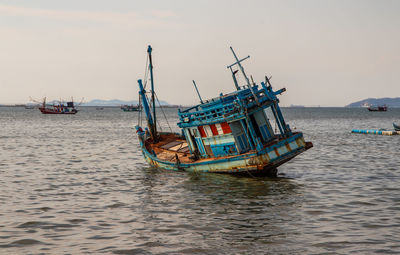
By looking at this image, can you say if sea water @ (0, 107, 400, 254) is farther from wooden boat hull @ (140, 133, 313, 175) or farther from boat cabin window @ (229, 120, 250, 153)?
boat cabin window @ (229, 120, 250, 153)

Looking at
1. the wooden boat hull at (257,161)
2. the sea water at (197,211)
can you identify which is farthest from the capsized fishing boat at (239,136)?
the sea water at (197,211)

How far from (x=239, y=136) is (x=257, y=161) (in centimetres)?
204

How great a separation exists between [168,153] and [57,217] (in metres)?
14.2

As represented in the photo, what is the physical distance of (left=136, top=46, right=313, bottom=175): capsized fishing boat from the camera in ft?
70.5

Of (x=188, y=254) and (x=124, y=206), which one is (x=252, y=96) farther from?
(x=188, y=254)

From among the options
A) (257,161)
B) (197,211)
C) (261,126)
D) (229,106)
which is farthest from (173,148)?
(197,211)

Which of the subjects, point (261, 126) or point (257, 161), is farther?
point (261, 126)

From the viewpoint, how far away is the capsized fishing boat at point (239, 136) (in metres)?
21.5

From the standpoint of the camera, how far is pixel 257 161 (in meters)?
21.1

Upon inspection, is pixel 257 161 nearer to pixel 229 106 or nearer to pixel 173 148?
pixel 229 106

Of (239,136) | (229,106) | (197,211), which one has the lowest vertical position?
(197,211)

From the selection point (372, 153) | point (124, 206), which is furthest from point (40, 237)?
point (372, 153)

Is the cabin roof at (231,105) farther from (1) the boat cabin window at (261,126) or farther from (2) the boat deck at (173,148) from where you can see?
(2) the boat deck at (173,148)

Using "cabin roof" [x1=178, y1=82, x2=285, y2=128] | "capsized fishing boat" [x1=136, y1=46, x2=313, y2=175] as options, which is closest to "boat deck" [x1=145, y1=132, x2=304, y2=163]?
"capsized fishing boat" [x1=136, y1=46, x2=313, y2=175]
